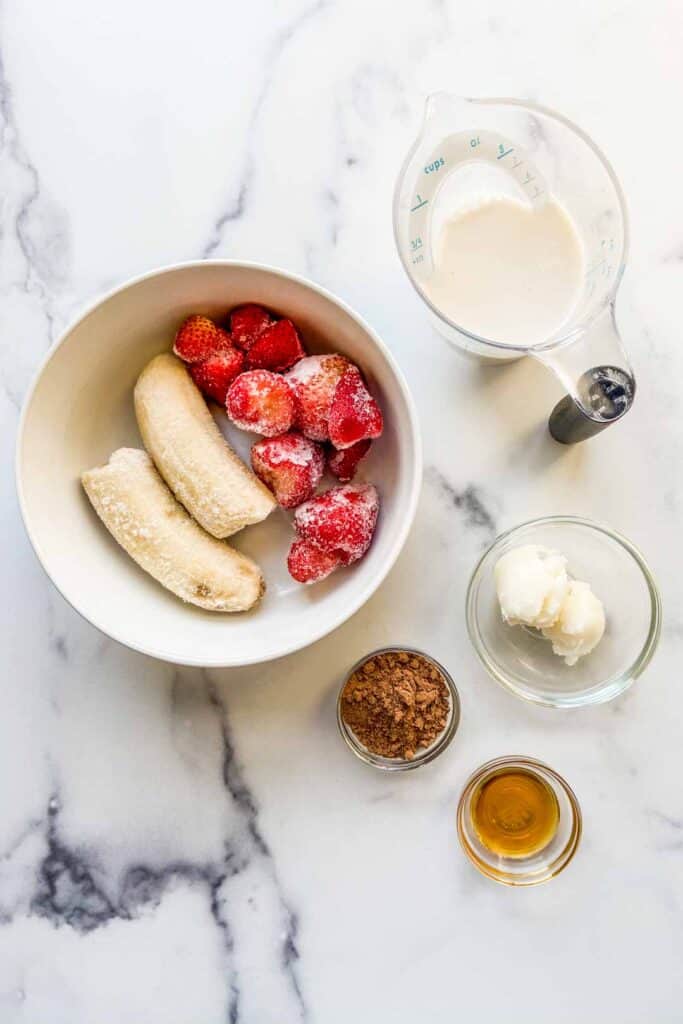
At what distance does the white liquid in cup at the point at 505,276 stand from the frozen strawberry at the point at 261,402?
197 millimetres

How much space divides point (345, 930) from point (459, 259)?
783mm

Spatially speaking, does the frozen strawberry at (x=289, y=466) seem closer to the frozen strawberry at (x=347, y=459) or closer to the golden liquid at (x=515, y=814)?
the frozen strawberry at (x=347, y=459)

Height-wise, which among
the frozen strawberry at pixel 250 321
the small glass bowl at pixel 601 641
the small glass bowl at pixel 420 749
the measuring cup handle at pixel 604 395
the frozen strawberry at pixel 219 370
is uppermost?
the measuring cup handle at pixel 604 395

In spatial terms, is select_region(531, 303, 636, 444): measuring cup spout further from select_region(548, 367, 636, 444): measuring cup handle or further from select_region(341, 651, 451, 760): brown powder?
select_region(341, 651, 451, 760): brown powder

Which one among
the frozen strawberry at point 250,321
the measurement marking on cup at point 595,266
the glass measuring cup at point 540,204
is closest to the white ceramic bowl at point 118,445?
the frozen strawberry at point 250,321

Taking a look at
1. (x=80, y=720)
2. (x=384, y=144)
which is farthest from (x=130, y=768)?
(x=384, y=144)

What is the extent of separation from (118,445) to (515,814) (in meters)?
0.64

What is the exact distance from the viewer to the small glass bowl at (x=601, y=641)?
1.06 m

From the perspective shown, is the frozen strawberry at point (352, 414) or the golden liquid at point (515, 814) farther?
the golden liquid at point (515, 814)

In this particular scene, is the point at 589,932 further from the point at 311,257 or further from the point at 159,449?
the point at 311,257

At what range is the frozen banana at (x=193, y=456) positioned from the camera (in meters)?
1.02

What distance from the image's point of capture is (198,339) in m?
1.02

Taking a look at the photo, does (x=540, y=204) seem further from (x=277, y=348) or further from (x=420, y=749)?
(x=420, y=749)

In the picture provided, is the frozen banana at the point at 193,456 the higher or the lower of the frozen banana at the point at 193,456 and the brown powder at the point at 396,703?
the higher
